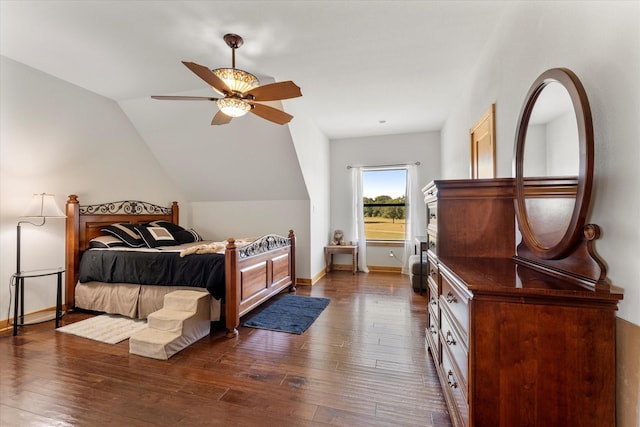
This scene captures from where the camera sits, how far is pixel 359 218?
18.4 ft

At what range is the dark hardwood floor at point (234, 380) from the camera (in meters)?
1.64

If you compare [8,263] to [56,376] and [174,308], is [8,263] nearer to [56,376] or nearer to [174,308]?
[56,376]

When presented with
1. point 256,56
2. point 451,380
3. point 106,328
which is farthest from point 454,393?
point 106,328

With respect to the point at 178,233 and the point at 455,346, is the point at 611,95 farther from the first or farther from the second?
the point at 178,233

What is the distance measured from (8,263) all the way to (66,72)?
209 centimetres

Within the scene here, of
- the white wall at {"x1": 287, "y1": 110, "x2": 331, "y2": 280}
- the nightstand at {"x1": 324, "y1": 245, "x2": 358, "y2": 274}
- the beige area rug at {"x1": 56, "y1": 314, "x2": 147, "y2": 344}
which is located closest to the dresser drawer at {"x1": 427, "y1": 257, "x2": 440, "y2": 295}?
the white wall at {"x1": 287, "y1": 110, "x2": 331, "y2": 280}

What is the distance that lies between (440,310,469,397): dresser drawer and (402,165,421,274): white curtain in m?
3.69

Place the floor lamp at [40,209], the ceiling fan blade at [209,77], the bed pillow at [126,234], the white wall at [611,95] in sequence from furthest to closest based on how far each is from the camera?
the bed pillow at [126,234] < the floor lamp at [40,209] < the ceiling fan blade at [209,77] < the white wall at [611,95]

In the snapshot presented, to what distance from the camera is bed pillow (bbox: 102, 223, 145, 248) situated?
373 centimetres

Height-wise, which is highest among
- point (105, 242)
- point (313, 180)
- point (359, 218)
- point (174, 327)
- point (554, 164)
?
point (313, 180)

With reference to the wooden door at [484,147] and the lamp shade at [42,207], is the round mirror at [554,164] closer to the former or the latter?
the wooden door at [484,147]

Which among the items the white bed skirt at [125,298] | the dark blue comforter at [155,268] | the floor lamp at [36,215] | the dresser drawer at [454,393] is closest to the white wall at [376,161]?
the dark blue comforter at [155,268]

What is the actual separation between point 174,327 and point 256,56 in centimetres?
263

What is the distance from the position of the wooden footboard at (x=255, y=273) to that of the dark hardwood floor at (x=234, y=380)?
0.93ft
